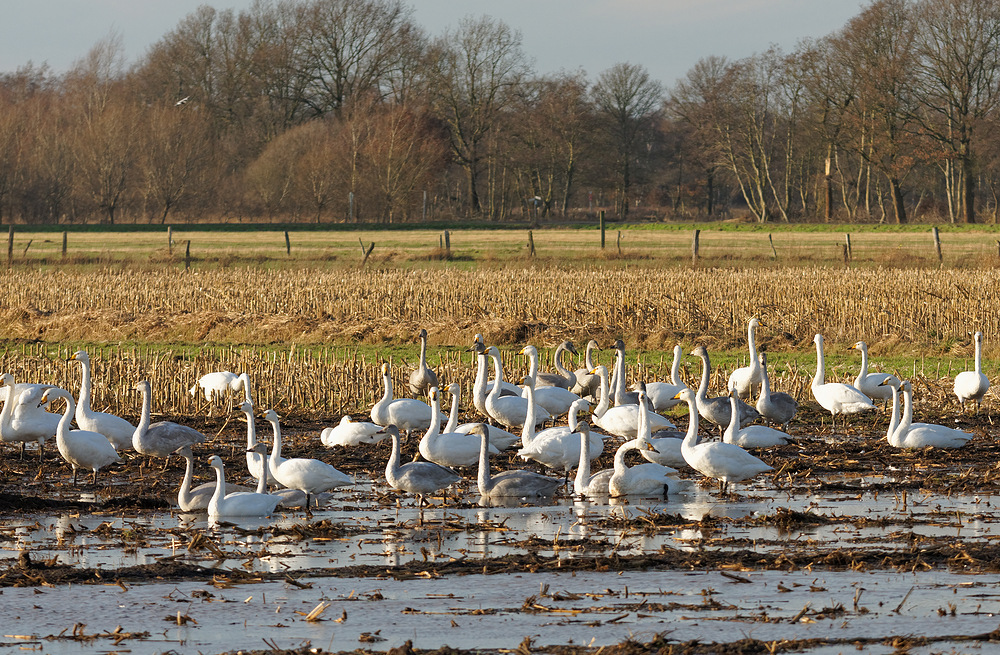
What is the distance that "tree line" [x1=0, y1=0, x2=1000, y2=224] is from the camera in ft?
153

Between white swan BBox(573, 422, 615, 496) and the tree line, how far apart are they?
40615 mm

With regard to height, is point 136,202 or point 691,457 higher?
point 136,202

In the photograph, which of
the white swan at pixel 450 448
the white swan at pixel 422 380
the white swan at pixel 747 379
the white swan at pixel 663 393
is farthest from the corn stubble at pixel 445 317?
the white swan at pixel 450 448

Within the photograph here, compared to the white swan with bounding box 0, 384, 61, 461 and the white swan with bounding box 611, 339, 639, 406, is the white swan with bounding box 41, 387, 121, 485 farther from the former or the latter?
the white swan with bounding box 611, 339, 639, 406

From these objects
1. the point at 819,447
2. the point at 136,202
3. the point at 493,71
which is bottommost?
the point at 819,447

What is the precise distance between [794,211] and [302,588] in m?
55.0

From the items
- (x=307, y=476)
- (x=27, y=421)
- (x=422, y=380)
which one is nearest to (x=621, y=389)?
(x=422, y=380)

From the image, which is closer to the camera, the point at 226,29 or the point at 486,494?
the point at 486,494

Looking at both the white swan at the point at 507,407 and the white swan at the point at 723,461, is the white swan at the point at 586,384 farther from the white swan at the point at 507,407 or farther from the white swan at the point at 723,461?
the white swan at the point at 723,461

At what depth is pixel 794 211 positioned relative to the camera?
192 feet

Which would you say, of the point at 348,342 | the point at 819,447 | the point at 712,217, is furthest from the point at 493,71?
the point at 819,447

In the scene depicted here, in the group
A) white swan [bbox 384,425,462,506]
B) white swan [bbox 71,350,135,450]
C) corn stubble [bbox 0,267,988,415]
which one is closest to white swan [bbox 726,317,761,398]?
corn stubble [bbox 0,267,988,415]

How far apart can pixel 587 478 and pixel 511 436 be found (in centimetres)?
184

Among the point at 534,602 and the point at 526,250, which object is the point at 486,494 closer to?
the point at 534,602
